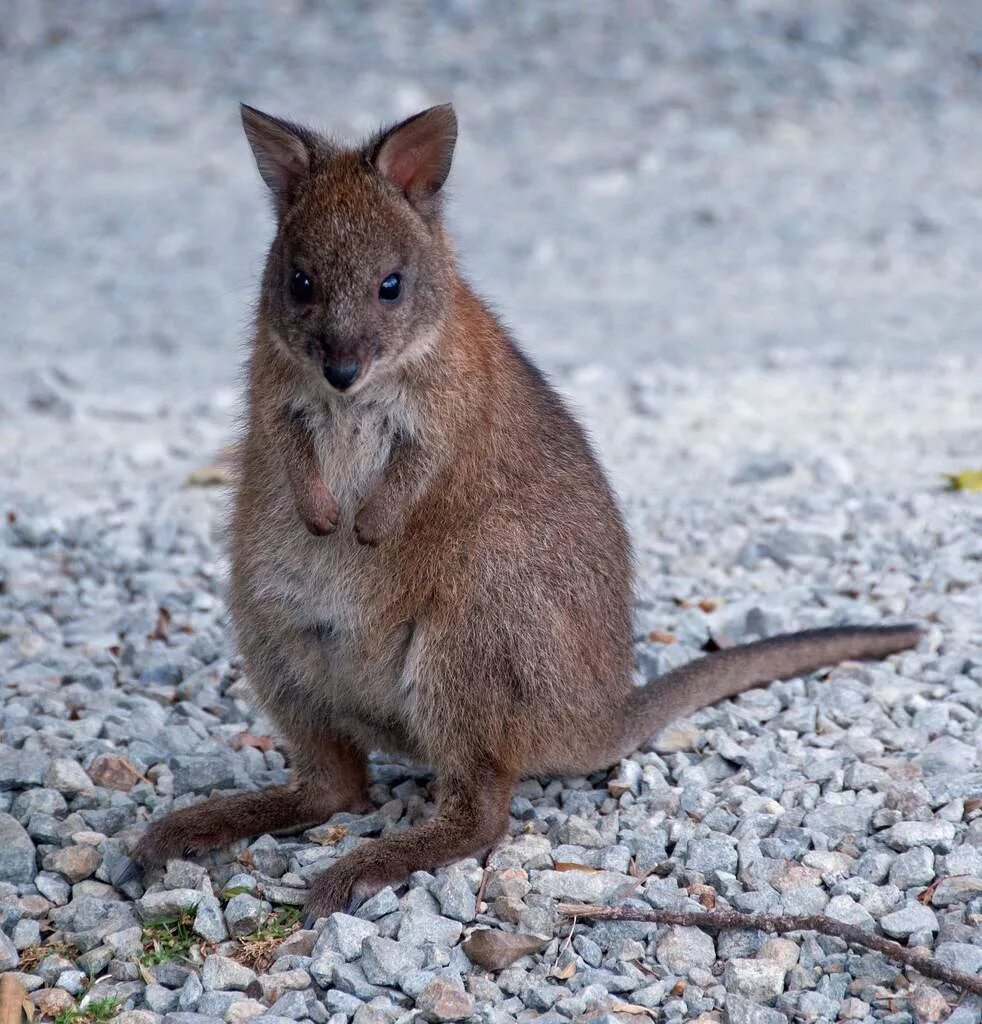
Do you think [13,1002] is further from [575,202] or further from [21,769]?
[575,202]

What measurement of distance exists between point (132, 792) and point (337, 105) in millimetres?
11834

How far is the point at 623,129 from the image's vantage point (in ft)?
49.4

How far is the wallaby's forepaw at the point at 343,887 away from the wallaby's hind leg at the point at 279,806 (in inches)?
15.6

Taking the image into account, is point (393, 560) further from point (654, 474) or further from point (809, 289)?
point (809, 289)

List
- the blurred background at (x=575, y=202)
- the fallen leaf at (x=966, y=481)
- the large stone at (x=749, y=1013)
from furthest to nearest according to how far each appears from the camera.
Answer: the blurred background at (x=575, y=202)
the fallen leaf at (x=966, y=481)
the large stone at (x=749, y=1013)

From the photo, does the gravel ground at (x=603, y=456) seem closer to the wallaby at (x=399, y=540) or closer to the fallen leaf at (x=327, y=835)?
the fallen leaf at (x=327, y=835)

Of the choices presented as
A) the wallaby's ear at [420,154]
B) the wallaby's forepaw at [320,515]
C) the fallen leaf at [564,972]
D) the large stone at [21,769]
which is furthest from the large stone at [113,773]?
the wallaby's ear at [420,154]

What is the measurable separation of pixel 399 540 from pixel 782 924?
50.3 inches

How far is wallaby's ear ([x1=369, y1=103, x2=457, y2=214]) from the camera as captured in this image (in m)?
4.02

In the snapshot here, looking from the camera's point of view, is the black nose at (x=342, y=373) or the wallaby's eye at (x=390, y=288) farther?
the wallaby's eye at (x=390, y=288)

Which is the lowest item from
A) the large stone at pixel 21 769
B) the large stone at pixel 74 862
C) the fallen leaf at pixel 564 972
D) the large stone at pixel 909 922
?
the large stone at pixel 74 862

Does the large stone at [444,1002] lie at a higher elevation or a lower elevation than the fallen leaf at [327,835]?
higher

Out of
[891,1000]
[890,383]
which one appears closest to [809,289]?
[890,383]

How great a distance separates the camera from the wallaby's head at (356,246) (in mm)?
3855
